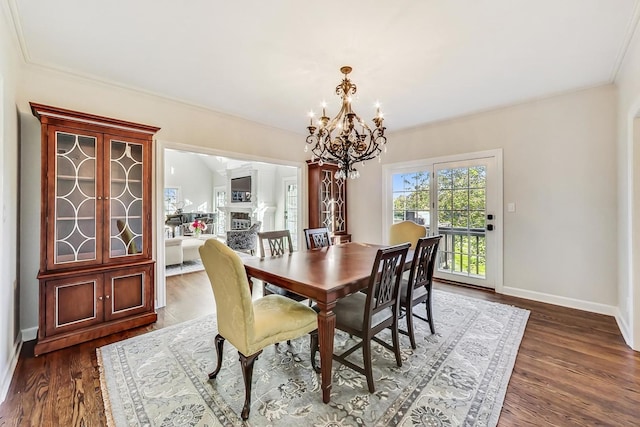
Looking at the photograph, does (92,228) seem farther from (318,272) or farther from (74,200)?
(318,272)

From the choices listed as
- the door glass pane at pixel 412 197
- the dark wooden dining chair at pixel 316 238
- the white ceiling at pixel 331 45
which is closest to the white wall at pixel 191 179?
the white ceiling at pixel 331 45

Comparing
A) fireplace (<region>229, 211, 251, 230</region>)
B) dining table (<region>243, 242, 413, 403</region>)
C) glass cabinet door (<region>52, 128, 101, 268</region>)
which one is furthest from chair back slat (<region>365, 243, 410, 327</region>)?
fireplace (<region>229, 211, 251, 230</region>)

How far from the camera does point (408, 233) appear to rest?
11.1 ft

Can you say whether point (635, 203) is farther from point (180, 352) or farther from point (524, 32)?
point (180, 352)

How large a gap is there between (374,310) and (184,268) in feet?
14.8

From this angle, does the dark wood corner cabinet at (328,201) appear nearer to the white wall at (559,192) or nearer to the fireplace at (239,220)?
the white wall at (559,192)

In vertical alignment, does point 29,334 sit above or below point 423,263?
below

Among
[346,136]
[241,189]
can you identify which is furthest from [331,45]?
[241,189]

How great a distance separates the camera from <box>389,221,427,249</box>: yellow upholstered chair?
328 cm

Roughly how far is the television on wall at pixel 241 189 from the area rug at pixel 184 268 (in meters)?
2.79

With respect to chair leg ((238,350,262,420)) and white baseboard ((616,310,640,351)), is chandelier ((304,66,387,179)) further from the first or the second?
white baseboard ((616,310,640,351))

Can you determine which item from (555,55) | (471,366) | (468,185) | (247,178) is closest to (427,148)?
(468,185)

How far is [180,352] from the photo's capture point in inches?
89.4

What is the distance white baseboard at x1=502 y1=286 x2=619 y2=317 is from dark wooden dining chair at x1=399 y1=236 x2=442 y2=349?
5.94 ft
